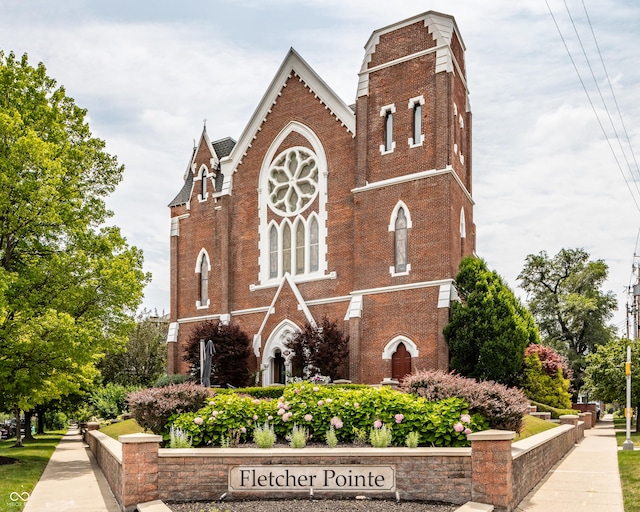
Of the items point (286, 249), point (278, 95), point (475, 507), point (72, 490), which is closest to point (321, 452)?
point (475, 507)

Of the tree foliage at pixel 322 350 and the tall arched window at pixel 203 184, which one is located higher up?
the tall arched window at pixel 203 184

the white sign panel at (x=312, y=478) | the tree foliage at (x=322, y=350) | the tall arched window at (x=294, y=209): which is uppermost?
the tall arched window at (x=294, y=209)

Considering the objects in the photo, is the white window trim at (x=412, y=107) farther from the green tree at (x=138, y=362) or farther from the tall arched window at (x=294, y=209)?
the green tree at (x=138, y=362)

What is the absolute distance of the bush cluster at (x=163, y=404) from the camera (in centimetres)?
1345

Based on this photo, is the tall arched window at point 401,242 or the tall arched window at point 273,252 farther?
the tall arched window at point 273,252

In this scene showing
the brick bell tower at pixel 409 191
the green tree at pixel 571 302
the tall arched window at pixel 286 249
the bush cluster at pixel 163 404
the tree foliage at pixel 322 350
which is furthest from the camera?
the green tree at pixel 571 302

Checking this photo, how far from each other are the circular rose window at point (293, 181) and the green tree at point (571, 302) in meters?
29.7

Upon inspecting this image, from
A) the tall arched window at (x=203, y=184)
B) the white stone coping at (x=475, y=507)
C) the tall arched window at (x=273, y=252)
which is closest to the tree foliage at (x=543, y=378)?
the tall arched window at (x=273, y=252)

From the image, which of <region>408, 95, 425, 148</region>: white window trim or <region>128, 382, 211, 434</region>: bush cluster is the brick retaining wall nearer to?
<region>128, 382, 211, 434</region>: bush cluster

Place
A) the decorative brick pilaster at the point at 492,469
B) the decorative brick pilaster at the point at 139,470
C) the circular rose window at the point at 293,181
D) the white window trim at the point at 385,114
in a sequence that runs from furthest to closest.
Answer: the circular rose window at the point at 293,181
the white window trim at the point at 385,114
the decorative brick pilaster at the point at 139,470
the decorative brick pilaster at the point at 492,469

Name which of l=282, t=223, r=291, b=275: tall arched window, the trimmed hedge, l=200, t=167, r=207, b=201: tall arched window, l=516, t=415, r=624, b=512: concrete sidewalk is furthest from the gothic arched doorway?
l=200, t=167, r=207, b=201: tall arched window

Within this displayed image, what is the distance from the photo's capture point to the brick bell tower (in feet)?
95.6

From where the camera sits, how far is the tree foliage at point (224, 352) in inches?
1336

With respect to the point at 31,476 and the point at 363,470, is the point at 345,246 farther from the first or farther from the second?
the point at 363,470
